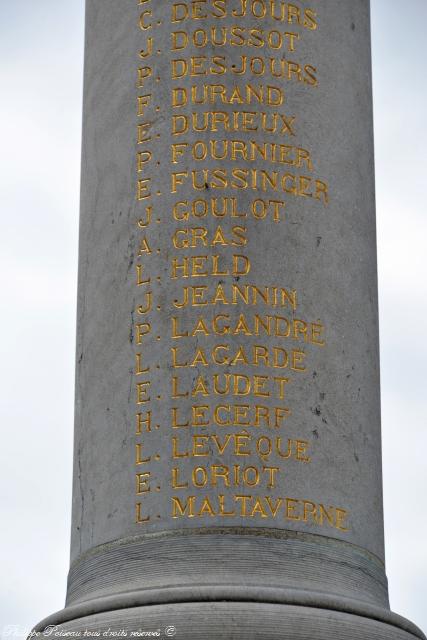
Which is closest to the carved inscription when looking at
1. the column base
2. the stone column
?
the stone column

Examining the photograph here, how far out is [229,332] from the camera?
69.9ft

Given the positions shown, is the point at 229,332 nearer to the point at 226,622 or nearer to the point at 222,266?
the point at 222,266

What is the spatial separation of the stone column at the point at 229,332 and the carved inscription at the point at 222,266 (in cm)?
2

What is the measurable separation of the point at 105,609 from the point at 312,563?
2057mm

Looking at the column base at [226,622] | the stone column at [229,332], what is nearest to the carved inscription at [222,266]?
the stone column at [229,332]

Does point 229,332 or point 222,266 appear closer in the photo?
point 229,332

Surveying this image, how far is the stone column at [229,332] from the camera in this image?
20.7m

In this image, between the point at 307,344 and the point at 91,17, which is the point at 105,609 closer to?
the point at 307,344

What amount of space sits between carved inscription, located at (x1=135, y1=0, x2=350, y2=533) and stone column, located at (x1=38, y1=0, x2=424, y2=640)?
0.02 metres

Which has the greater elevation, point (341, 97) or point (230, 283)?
point (341, 97)

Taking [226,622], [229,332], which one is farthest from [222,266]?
[226,622]

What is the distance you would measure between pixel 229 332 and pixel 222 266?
709mm

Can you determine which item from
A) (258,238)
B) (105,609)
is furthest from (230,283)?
(105,609)

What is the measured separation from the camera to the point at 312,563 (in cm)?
2086
